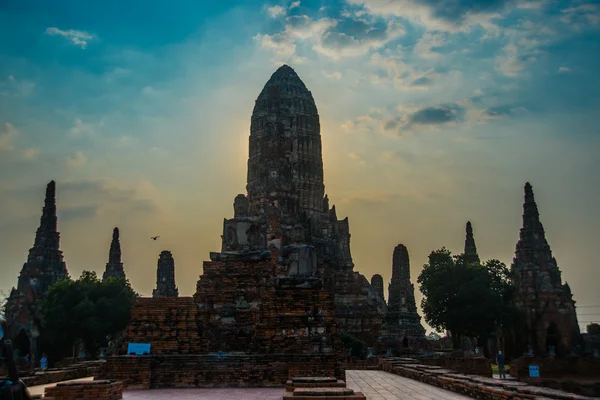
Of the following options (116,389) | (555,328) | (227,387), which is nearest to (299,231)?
(227,387)

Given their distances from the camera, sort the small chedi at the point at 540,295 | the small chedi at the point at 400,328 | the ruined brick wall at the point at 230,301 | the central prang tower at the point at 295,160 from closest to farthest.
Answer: the ruined brick wall at the point at 230,301
the small chedi at the point at 400,328
the small chedi at the point at 540,295
the central prang tower at the point at 295,160

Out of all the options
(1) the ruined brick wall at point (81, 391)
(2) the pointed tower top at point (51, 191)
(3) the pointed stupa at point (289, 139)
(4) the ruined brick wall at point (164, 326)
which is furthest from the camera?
(3) the pointed stupa at point (289, 139)

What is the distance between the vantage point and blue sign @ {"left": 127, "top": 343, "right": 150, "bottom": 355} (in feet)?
49.3

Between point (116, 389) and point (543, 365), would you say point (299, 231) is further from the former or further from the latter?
point (543, 365)

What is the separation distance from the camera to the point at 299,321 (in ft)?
50.7

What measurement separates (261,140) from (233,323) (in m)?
44.1

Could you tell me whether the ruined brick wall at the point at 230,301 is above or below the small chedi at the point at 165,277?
below

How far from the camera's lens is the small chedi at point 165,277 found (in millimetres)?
62469

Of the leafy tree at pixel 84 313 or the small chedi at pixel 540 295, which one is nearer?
the leafy tree at pixel 84 313

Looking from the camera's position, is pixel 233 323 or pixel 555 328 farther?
pixel 555 328

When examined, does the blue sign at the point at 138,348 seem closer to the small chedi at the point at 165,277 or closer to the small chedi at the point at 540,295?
the small chedi at the point at 540,295

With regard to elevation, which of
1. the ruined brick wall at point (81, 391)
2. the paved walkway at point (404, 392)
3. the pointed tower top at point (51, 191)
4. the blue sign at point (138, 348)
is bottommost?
the paved walkway at point (404, 392)

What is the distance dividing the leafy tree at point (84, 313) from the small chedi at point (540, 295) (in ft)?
97.8

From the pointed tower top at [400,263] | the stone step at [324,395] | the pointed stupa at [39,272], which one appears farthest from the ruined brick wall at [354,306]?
the stone step at [324,395]
